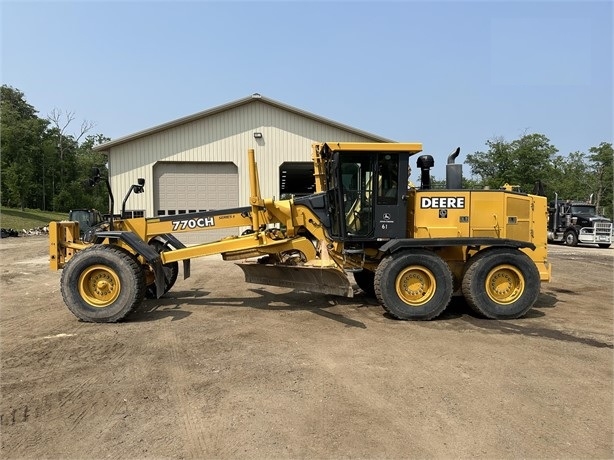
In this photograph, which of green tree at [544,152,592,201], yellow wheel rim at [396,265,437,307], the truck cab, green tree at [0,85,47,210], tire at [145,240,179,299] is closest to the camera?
yellow wheel rim at [396,265,437,307]

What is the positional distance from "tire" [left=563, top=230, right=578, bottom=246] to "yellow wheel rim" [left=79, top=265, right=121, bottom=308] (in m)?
25.3

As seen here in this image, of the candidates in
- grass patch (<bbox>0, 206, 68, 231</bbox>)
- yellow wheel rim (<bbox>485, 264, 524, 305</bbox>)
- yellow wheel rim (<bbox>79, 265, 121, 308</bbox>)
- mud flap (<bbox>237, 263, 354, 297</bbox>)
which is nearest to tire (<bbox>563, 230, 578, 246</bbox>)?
yellow wheel rim (<bbox>485, 264, 524, 305</bbox>)

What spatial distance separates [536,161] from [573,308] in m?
43.6

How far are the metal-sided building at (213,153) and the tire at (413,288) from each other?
1293 centimetres

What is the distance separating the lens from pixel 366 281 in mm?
9398

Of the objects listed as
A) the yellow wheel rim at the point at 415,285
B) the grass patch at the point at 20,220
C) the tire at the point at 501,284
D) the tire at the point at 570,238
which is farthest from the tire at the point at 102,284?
the grass patch at the point at 20,220

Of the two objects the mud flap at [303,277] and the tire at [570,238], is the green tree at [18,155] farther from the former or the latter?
the tire at [570,238]

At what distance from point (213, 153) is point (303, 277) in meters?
13.1

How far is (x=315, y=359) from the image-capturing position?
5.44 meters

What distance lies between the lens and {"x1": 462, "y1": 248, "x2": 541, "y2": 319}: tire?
7492 millimetres

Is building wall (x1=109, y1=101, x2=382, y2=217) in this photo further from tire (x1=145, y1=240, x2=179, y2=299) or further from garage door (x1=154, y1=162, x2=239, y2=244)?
tire (x1=145, y1=240, x2=179, y2=299)

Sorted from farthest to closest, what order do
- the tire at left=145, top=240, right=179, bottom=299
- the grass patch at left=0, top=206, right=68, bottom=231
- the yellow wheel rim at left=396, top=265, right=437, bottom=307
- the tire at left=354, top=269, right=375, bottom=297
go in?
the grass patch at left=0, top=206, right=68, bottom=231 < the tire at left=354, top=269, right=375, bottom=297 < the tire at left=145, top=240, right=179, bottom=299 < the yellow wheel rim at left=396, top=265, right=437, bottom=307

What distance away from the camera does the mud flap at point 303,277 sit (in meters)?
7.36

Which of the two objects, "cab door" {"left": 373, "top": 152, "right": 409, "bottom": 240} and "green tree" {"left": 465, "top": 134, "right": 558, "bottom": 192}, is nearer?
"cab door" {"left": 373, "top": 152, "right": 409, "bottom": 240}
